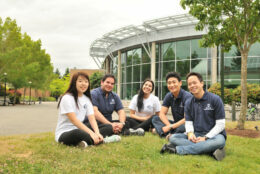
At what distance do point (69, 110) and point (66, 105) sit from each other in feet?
0.34

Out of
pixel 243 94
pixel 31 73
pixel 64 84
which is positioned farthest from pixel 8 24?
pixel 64 84

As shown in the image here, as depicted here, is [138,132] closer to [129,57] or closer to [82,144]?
[82,144]

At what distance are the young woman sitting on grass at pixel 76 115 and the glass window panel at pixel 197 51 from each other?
62.3 ft

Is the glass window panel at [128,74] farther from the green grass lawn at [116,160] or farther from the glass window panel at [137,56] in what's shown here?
the green grass lawn at [116,160]

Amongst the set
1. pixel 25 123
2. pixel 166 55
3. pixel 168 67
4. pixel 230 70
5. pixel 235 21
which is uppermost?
pixel 166 55

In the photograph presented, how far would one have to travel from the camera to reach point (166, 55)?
2419 cm

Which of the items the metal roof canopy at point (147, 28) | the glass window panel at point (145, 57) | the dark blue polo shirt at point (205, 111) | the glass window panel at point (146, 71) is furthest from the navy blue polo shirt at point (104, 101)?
the glass window panel at point (145, 57)

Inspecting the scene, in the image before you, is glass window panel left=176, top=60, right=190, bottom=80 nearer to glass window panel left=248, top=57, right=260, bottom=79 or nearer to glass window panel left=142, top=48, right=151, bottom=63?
glass window panel left=142, top=48, right=151, bottom=63

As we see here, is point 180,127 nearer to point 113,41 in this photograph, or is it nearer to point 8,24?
point 113,41

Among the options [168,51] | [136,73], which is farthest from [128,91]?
[168,51]

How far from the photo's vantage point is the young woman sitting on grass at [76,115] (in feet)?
14.0

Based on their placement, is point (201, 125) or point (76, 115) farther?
point (76, 115)

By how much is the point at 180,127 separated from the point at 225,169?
2124mm

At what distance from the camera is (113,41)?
90.4 ft
